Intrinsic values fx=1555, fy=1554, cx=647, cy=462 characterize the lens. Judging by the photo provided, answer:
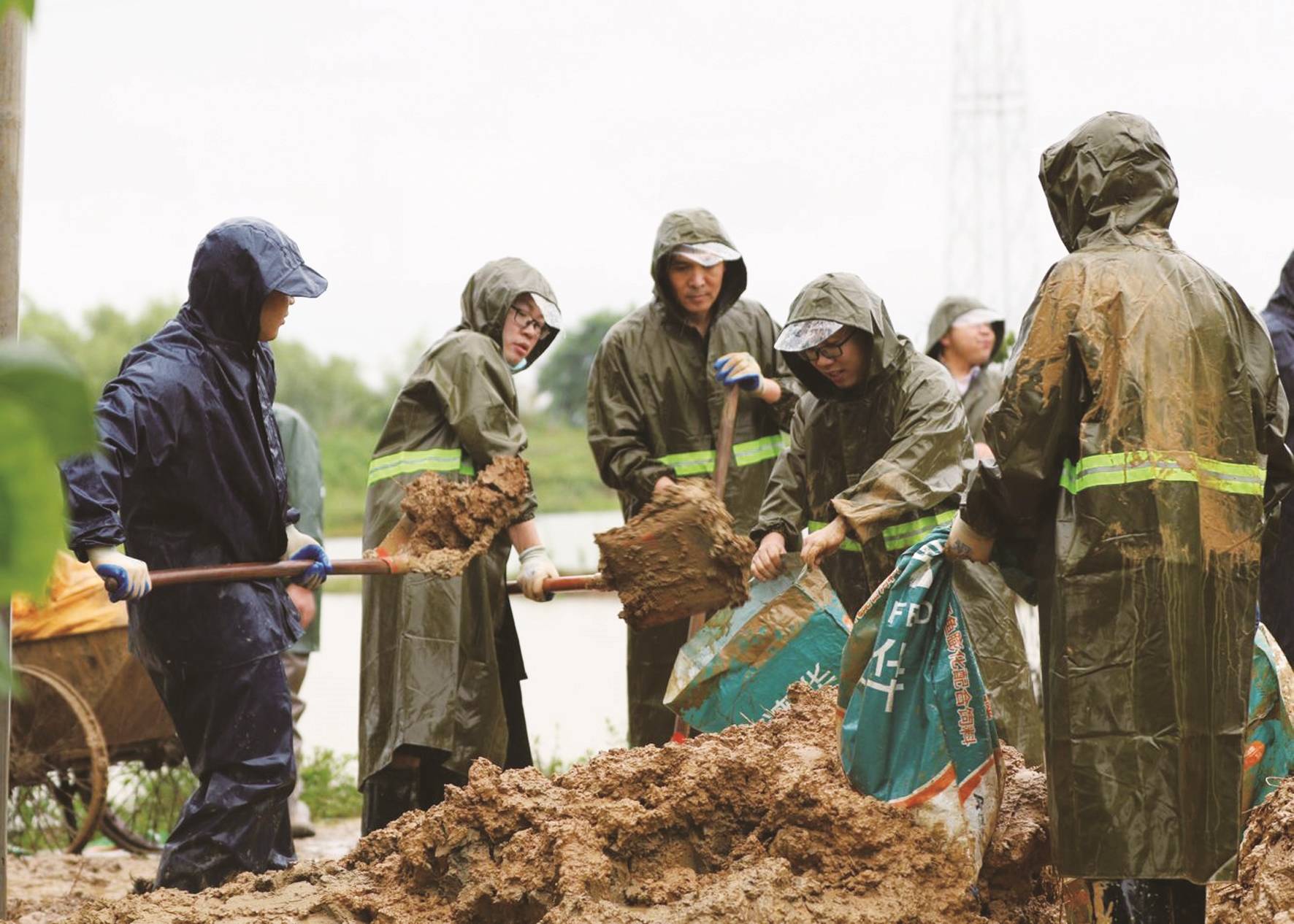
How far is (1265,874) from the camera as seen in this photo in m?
3.69

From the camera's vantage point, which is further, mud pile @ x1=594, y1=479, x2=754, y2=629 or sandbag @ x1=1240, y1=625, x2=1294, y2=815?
mud pile @ x1=594, y1=479, x2=754, y2=629

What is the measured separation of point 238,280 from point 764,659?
6.65 feet

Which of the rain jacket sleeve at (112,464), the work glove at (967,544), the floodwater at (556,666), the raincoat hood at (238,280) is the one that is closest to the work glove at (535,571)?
the raincoat hood at (238,280)

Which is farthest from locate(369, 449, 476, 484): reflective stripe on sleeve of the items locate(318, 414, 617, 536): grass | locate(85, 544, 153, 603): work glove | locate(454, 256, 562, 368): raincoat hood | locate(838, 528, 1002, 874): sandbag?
locate(318, 414, 617, 536): grass

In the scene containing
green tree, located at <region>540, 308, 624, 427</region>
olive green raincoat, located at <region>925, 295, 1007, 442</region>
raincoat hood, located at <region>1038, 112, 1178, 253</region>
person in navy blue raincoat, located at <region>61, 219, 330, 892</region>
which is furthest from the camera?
green tree, located at <region>540, 308, 624, 427</region>

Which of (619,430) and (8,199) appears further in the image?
(619,430)

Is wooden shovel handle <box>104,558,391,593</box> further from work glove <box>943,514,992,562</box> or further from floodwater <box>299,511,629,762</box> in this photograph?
floodwater <box>299,511,629,762</box>

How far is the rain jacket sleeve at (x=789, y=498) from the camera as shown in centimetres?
544

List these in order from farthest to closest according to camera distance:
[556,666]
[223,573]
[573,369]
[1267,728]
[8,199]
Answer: [573,369]
[556,666]
[8,199]
[223,573]
[1267,728]

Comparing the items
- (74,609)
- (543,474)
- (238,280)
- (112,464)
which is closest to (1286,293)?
(238,280)

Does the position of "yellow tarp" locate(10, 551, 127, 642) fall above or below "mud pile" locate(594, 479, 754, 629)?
below

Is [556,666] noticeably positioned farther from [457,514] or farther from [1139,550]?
[1139,550]

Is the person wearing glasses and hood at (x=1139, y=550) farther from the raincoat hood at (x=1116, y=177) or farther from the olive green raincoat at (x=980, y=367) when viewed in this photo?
the olive green raincoat at (x=980, y=367)

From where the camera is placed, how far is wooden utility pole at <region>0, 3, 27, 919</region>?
14.3 feet
